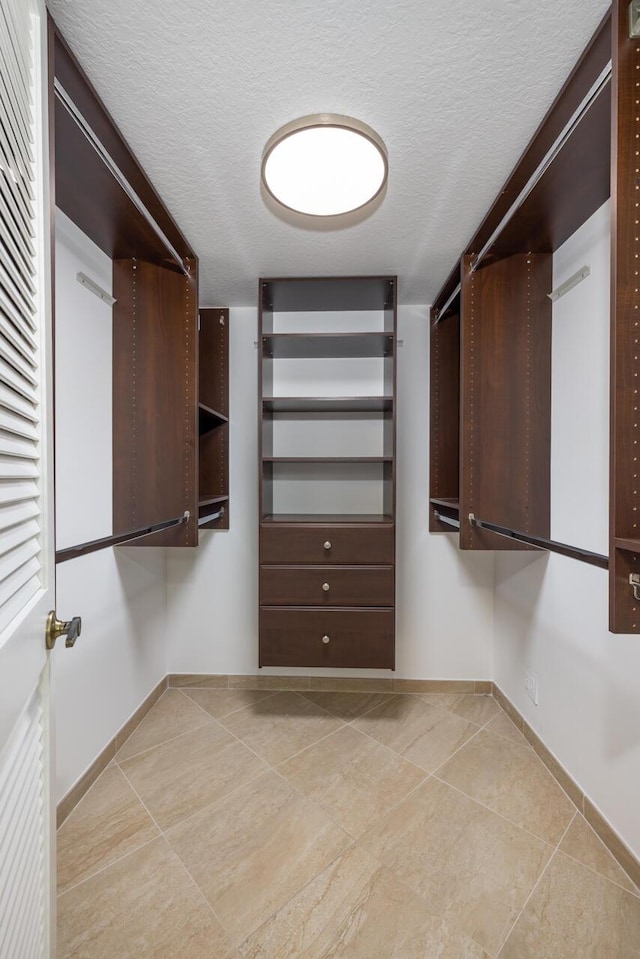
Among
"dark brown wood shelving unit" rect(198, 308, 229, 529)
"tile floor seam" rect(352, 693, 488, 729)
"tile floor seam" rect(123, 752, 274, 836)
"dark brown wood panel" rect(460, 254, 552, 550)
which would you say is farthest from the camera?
"dark brown wood shelving unit" rect(198, 308, 229, 529)

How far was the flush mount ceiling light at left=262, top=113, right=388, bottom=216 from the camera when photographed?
1190 millimetres

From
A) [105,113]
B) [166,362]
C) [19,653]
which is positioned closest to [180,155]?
[105,113]

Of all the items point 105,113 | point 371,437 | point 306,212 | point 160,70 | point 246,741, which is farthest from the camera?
point 371,437

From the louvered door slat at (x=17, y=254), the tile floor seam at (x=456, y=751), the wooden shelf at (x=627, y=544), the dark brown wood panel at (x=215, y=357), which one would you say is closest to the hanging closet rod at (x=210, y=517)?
the dark brown wood panel at (x=215, y=357)

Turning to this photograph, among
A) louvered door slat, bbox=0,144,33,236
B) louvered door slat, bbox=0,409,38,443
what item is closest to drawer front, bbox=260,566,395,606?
louvered door slat, bbox=0,409,38,443

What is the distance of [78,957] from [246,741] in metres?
0.97

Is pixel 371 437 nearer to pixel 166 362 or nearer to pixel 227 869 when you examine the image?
pixel 166 362

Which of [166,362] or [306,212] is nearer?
[306,212]

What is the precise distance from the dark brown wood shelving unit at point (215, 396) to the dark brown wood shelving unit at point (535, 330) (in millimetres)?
1223

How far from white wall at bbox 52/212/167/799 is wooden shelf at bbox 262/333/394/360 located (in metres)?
0.80

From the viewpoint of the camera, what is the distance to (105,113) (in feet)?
3.84

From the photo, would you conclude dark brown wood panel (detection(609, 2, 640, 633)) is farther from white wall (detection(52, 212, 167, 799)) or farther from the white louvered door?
white wall (detection(52, 212, 167, 799))

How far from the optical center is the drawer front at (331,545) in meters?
2.04

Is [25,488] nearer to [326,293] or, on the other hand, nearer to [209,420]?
[209,420]
